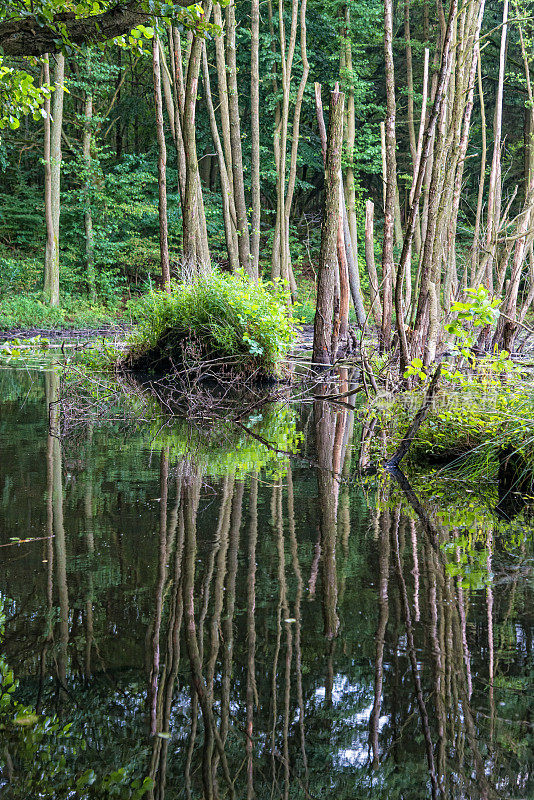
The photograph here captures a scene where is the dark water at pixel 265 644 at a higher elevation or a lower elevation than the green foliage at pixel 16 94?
lower

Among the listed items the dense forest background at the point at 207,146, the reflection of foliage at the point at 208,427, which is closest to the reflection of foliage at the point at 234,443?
the reflection of foliage at the point at 208,427

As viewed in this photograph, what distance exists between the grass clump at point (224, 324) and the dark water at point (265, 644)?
20.1 feet

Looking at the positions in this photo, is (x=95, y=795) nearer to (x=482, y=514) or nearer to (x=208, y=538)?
(x=208, y=538)

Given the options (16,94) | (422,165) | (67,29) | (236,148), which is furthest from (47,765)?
(236,148)

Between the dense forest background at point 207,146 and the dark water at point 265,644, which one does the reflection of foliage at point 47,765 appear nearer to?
the dark water at point 265,644

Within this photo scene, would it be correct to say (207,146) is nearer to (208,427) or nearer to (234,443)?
(208,427)

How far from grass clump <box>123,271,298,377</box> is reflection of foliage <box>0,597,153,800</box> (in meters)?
7.98

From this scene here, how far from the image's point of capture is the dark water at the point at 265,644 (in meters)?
1.79

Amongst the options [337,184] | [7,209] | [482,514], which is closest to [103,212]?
[7,209]

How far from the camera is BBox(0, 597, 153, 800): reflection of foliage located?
5.54 feet

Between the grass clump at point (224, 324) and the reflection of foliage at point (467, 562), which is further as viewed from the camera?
the grass clump at point (224, 324)

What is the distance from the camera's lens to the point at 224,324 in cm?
1059

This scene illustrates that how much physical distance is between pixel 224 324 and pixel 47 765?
9.05m

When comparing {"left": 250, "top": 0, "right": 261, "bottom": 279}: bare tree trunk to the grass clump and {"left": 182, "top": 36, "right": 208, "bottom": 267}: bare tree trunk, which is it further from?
the grass clump
